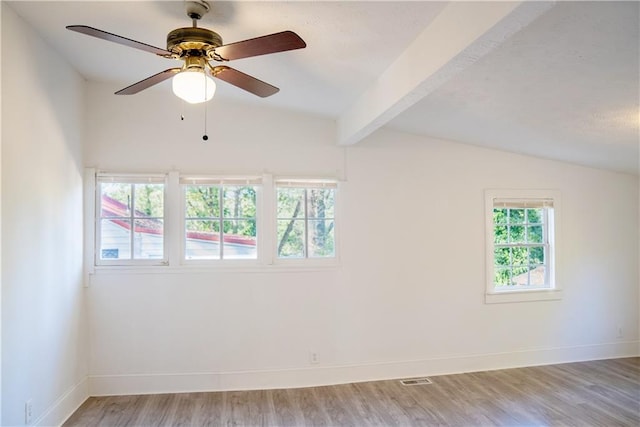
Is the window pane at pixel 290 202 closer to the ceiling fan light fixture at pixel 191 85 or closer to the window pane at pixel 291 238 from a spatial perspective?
the window pane at pixel 291 238

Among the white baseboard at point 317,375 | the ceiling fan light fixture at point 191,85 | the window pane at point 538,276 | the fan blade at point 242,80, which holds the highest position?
the fan blade at point 242,80

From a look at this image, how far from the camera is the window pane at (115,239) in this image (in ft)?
11.7

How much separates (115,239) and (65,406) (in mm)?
1353

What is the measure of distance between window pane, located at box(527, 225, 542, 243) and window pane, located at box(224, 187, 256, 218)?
3.01 meters

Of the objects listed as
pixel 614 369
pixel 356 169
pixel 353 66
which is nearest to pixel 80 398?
pixel 356 169

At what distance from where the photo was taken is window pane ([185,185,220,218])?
145 inches

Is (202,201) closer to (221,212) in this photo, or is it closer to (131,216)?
(221,212)

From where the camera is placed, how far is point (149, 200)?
364 centimetres

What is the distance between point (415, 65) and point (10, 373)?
2.93 meters

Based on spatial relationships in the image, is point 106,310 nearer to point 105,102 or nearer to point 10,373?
point 10,373

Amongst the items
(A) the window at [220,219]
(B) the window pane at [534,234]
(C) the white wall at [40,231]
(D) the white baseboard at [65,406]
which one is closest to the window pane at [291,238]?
(A) the window at [220,219]

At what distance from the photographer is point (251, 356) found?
3.67m

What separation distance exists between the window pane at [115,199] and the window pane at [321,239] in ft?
5.49

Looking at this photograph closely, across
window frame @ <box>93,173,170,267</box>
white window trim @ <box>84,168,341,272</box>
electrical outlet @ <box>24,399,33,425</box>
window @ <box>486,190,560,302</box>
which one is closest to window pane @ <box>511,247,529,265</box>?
window @ <box>486,190,560,302</box>
